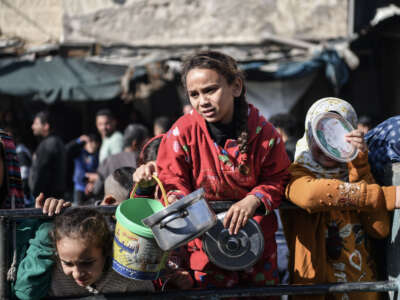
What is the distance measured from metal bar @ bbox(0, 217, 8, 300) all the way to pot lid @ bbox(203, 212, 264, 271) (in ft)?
2.72

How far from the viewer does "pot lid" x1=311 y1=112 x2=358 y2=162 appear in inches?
90.7

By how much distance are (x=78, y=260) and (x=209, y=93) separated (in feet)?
3.12

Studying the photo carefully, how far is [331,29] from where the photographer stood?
35.6 ft

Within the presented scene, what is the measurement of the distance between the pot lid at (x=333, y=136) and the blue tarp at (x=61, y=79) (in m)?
6.79

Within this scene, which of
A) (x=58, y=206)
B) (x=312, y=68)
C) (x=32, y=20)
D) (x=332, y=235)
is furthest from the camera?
(x=32, y=20)

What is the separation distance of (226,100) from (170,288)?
3.01 feet

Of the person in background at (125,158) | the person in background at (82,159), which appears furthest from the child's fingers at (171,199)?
the person in background at (82,159)

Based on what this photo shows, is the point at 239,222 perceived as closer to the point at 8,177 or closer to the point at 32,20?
the point at 8,177

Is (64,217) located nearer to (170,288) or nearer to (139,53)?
(170,288)

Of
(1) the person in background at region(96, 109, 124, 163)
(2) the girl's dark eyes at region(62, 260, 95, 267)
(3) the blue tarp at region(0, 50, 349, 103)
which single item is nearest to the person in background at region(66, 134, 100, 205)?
(1) the person in background at region(96, 109, 124, 163)

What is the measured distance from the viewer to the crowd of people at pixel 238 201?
2.17 metres

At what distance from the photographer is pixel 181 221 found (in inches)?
74.7

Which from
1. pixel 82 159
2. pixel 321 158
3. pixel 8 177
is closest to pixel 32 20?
pixel 82 159

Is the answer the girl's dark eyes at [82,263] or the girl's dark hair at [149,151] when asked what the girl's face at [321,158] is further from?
the girl's dark eyes at [82,263]
